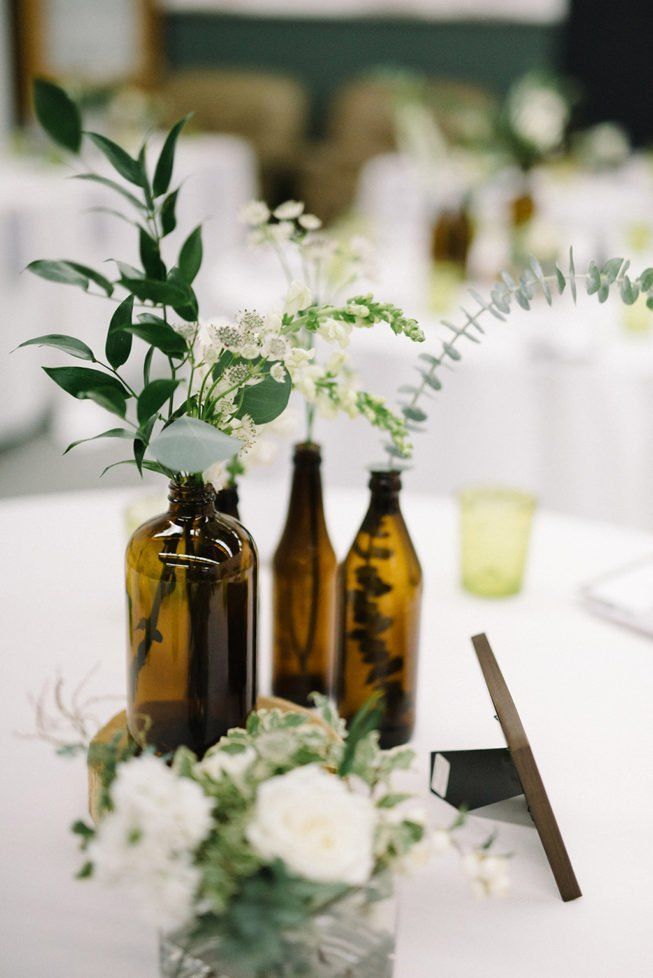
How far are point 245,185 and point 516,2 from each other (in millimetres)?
2088

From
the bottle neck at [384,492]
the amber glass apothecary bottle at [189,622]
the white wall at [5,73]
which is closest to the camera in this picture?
the amber glass apothecary bottle at [189,622]

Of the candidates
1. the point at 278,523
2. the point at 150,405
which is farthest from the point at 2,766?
the point at 278,523

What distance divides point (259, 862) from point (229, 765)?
0.22 feet

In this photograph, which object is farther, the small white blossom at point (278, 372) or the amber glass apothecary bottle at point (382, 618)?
the amber glass apothecary bottle at point (382, 618)

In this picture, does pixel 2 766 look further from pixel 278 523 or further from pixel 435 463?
pixel 435 463

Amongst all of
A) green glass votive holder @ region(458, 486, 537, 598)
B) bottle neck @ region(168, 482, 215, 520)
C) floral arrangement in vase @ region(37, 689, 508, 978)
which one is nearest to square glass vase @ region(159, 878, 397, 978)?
floral arrangement in vase @ region(37, 689, 508, 978)

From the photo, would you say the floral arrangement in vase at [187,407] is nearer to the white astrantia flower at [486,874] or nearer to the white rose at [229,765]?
the white rose at [229,765]

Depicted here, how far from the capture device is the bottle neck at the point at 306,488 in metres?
0.88

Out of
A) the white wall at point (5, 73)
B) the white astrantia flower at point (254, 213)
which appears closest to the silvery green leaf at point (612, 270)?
the white astrantia flower at point (254, 213)

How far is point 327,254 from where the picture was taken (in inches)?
32.6

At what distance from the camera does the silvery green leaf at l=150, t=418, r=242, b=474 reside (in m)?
0.53

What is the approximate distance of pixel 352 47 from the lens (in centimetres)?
648

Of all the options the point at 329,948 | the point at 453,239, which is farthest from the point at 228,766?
the point at 453,239

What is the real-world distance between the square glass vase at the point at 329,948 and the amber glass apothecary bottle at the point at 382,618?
1.02 ft
